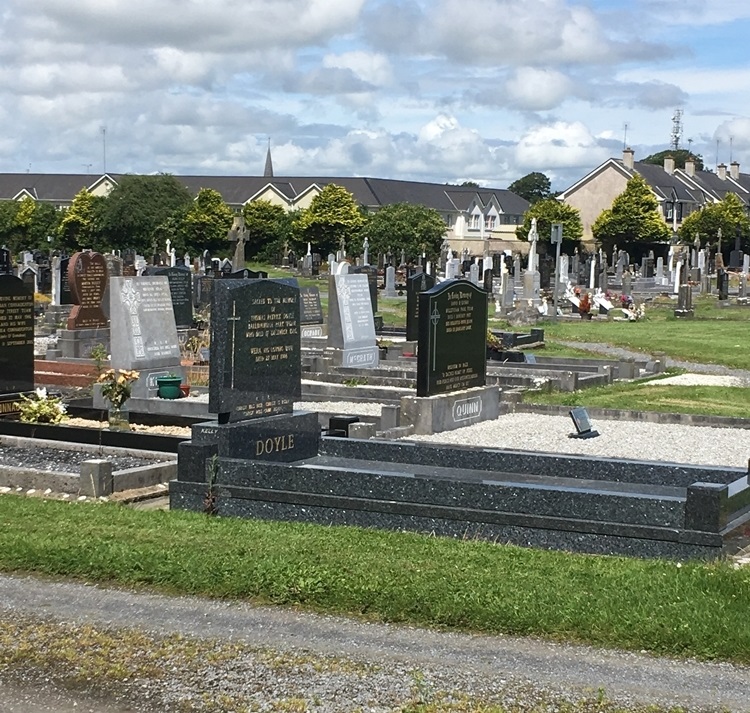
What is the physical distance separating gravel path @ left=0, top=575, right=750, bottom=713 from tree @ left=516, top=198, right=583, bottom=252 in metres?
77.7

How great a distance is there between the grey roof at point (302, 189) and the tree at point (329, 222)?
2363cm

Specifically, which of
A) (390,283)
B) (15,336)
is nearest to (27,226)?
(390,283)

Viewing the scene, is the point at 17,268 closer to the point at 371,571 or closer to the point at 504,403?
the point at 504,403

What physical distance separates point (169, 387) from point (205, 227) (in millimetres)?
62544

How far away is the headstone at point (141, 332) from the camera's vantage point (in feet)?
61.6

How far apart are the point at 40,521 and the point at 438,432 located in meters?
7.21

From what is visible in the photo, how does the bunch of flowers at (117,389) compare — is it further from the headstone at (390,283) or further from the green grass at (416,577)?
the headstone at (390,283)

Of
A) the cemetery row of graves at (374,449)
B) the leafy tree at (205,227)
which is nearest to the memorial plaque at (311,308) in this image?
the cemetery row of graves at (374,449)

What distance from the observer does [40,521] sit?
963 cm

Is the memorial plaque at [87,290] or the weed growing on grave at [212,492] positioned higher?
the memorial plaque at [87,290]

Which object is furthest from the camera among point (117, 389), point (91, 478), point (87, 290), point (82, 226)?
point (82, 226)

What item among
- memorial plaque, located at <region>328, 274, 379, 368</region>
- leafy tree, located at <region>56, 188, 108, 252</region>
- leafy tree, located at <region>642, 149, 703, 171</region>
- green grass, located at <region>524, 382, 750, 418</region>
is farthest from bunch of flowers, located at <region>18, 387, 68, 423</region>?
leafy tree, located at <region>642, 149, 703, 171</region>

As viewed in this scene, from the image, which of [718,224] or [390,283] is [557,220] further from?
[390,283]

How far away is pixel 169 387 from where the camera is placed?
18.1m
